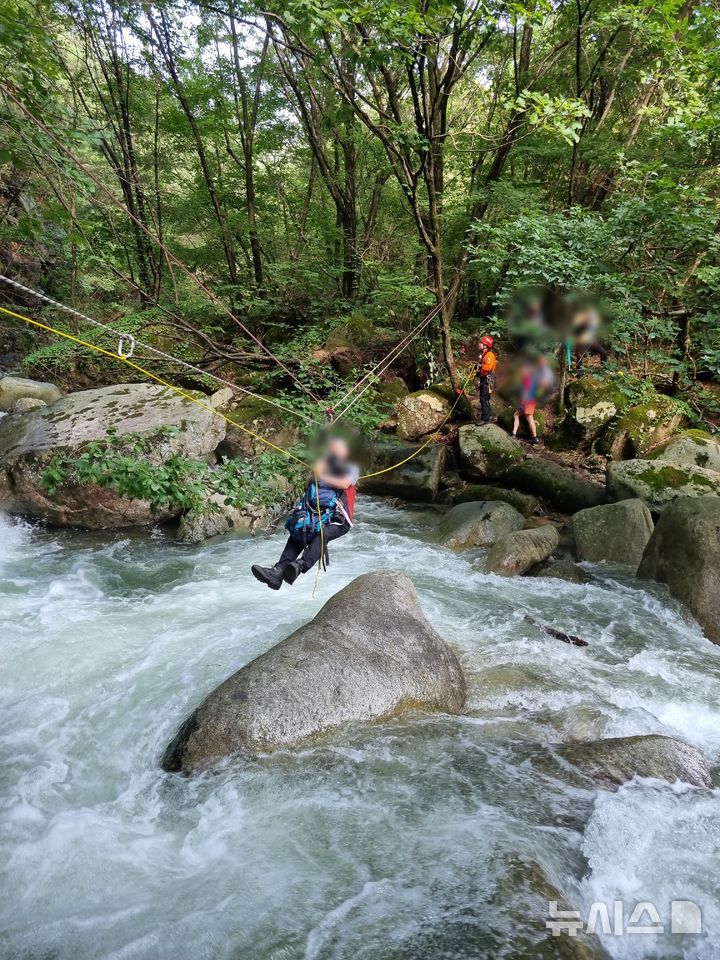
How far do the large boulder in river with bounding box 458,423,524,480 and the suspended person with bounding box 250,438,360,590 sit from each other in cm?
484

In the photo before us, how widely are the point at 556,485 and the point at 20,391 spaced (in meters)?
9.78

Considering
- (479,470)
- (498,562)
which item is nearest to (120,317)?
(479,470)

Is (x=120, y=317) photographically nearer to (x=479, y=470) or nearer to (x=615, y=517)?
(x=479, y=470)

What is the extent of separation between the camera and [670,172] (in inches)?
308

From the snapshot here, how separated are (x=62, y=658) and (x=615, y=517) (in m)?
6.18

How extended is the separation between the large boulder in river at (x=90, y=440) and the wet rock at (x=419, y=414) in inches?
142

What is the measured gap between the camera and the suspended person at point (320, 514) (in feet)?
15.1

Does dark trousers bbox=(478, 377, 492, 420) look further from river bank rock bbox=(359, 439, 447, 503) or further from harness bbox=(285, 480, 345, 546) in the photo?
harness bbox=(285, 480, 345, 546)

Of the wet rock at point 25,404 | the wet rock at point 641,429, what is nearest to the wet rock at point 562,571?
the wet rock at point 641,429

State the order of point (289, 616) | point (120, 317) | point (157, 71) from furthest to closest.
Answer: point (157, 71), point (120, 317), point (289, 616)

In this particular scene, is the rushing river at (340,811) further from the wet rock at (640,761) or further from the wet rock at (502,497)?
the wet rock at (502,497)

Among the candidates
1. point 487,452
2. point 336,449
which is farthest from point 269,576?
point 487,452

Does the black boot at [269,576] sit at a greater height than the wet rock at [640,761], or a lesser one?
greater

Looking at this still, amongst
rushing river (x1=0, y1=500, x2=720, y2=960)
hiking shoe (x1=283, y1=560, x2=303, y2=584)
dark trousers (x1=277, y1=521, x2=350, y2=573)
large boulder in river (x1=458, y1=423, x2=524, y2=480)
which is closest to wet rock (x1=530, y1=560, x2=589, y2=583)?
rushing river (x1=0, y1=500, x2=720, y2=960)
